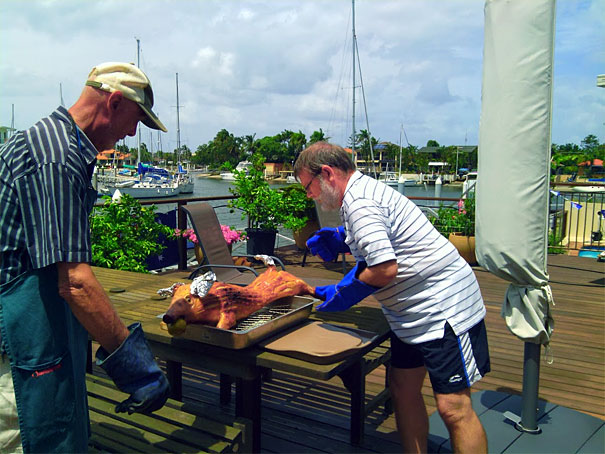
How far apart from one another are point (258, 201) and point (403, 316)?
4.85m

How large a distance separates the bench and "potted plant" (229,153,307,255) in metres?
4.74

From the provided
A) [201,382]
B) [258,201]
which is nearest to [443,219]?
[258,201]

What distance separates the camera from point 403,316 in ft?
6.25

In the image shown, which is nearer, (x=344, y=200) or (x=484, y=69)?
(x=344, y=200)

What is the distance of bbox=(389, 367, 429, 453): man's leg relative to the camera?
2055mm

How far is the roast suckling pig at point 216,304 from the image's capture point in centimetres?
177

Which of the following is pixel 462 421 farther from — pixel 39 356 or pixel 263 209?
pixel 263 209

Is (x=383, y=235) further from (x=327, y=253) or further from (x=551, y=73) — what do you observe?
(x=551, y=73)

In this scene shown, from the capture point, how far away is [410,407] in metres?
2.07

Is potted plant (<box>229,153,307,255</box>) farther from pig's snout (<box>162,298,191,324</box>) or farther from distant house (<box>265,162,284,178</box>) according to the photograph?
distant house (<box>265,162,284,178</box>)

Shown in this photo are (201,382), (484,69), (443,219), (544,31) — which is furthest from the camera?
(443,219)

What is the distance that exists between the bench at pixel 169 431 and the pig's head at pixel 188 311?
32 centimetres

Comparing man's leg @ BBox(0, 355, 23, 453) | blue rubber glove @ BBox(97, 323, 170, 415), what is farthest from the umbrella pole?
man's leg @ BBox(0, 355, 23, 453)

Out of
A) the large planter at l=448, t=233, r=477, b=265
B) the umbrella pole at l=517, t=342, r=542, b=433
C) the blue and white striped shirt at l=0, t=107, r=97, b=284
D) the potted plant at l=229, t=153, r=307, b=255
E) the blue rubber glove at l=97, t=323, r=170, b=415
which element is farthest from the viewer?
the large planter at l=448, t=233, r=477, b=265
